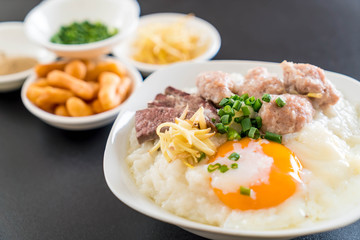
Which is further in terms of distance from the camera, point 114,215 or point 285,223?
point 114,215

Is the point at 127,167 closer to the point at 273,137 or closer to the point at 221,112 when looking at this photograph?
the point at 221,112

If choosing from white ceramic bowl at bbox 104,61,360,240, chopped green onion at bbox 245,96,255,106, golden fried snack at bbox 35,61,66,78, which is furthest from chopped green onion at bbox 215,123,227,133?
golden fried snack at bbox 35,61,66,78

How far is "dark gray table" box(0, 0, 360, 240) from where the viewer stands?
9.38ft

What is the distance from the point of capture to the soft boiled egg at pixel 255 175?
2.22 m

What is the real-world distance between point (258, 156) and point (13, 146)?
256cm

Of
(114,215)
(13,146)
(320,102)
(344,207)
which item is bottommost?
(13,146)

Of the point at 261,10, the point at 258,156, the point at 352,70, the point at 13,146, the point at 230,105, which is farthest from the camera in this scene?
the point at 261,10

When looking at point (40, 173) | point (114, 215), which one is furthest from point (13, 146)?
point (114, 215)

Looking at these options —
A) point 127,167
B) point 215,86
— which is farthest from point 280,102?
point 127,167

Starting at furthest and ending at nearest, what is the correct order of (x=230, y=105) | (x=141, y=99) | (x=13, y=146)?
(x=13, y=146) < (x=141, y=99) < (x=230, y=105)

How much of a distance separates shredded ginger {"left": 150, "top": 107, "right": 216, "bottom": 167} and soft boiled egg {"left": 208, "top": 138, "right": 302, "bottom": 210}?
0.36 ft

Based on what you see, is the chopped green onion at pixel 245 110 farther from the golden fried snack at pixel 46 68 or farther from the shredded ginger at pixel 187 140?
the golden fried snack at pixel 46 68

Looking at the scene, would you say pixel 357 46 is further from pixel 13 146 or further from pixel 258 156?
pixel 13 146

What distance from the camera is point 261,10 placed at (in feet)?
18.2
